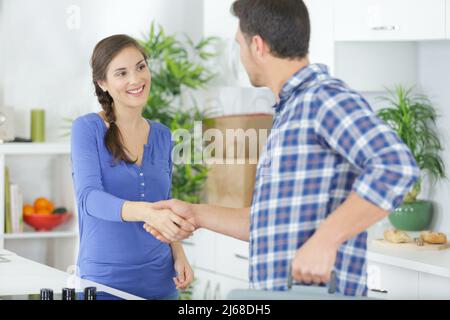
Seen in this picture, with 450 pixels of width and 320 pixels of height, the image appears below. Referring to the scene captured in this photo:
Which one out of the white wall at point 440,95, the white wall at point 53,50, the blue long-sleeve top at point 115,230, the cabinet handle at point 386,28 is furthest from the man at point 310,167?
the white wall at point 53,50

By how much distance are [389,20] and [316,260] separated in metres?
1.98

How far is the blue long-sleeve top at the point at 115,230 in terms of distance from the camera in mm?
2314

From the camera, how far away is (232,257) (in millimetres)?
3930

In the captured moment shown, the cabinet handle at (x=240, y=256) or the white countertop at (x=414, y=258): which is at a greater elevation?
the white countertop at (x=414, y=258)

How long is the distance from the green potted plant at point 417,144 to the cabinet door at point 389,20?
275mm

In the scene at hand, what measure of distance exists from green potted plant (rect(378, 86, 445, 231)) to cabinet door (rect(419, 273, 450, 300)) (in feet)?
1.88

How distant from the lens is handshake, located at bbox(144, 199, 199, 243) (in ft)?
7.34

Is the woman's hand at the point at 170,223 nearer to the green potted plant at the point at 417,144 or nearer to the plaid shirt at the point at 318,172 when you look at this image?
the plaid shirt at the point at 318,172

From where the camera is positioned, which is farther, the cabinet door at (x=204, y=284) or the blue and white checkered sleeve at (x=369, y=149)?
the cabinet door at (x=204, y=284)

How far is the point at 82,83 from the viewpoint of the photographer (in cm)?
438

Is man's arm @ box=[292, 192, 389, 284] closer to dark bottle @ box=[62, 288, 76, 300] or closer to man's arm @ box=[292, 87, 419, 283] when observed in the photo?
man's arm @ box=[292, 87, 419, 283]

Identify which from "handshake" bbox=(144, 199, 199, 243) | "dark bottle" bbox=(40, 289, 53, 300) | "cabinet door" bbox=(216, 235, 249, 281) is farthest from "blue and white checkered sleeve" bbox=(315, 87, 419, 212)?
"cabinet door" bbox=(216, 235, 249, 281)

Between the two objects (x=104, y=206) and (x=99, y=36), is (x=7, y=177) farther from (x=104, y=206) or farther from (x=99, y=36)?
(x=104, y=206)
